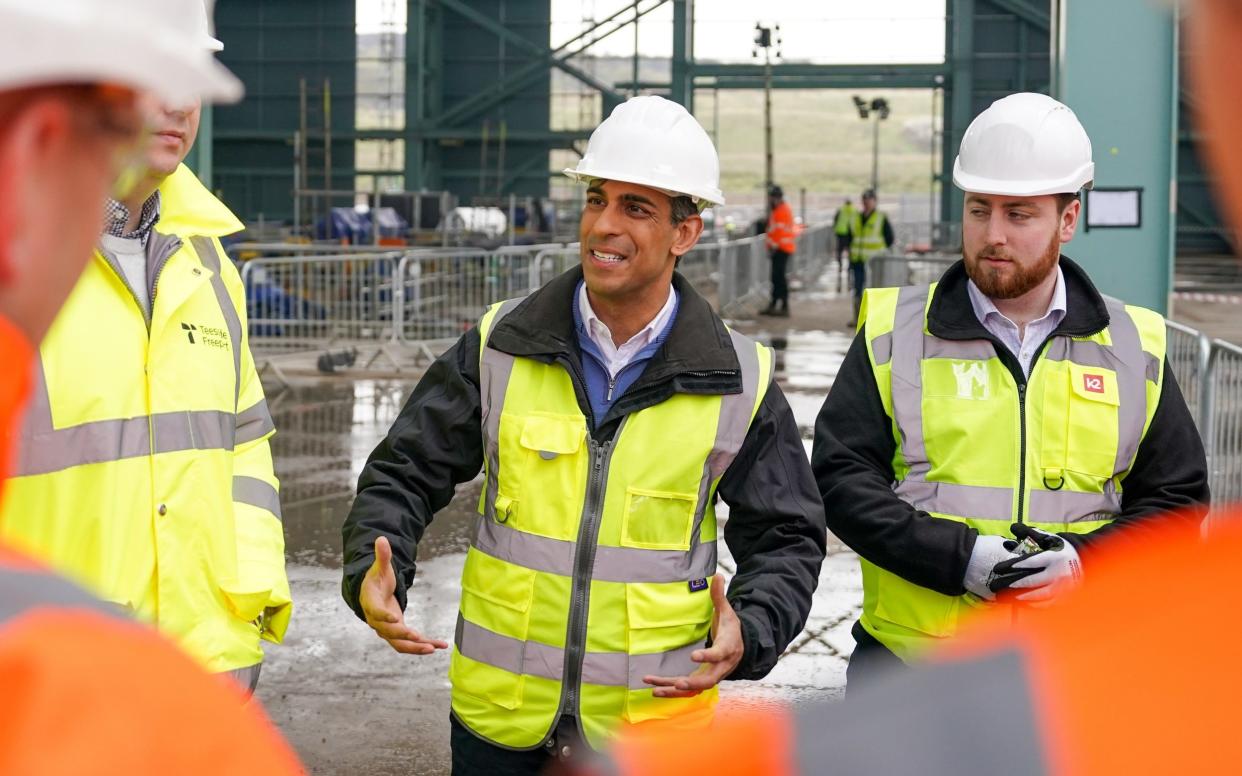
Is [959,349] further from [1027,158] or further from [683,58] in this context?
[683,58]

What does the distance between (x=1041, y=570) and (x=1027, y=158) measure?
1.10m

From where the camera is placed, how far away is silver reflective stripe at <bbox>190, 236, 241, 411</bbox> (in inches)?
132

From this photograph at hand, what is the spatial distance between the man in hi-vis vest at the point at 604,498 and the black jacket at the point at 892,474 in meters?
0.20

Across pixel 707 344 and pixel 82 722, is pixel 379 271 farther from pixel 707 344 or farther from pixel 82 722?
pixel 82 722

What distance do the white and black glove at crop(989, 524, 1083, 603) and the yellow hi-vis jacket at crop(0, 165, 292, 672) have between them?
5.27 ft

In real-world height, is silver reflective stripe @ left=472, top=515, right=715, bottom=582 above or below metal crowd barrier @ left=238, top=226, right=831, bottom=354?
below

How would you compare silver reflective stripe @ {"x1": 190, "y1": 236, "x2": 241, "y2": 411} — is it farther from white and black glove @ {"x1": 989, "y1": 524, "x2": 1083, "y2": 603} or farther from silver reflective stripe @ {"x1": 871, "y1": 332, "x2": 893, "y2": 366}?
white and black glove @ {"x1": 989, "y1": 524, "x2": 1083, "y2": 603}

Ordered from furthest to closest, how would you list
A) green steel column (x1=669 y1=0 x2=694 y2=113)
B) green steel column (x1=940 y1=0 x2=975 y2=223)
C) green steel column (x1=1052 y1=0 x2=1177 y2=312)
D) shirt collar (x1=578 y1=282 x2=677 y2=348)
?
green steel column (x1=940 y1=0 x2=975 y2=223) < green steel column (x1=669 y1=0 x2=694 y2=113) < green steel column (x1=1052 y1=0 x2=1177 y2=312) < shirt collar (x1=578 y1=282 x2=677 y2=348)

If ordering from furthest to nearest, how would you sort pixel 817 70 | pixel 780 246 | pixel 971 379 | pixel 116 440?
pixel 817 70 → pixel 780 246 → pixel 971 379 → pixel 116 440

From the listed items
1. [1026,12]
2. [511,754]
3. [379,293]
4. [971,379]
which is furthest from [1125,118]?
[1026,12]

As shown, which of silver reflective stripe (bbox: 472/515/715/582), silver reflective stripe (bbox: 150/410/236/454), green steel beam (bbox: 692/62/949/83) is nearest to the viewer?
silver reflective stripe (bbox: 150/410/236/454)

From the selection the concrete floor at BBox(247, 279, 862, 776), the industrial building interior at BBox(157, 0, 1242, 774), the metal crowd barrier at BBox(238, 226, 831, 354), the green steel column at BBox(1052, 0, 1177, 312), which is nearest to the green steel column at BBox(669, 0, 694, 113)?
the industrial building interior at BBox(157, 0, 1242, 774)

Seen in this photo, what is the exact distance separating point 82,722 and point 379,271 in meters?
16.1

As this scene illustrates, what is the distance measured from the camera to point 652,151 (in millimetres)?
3621
